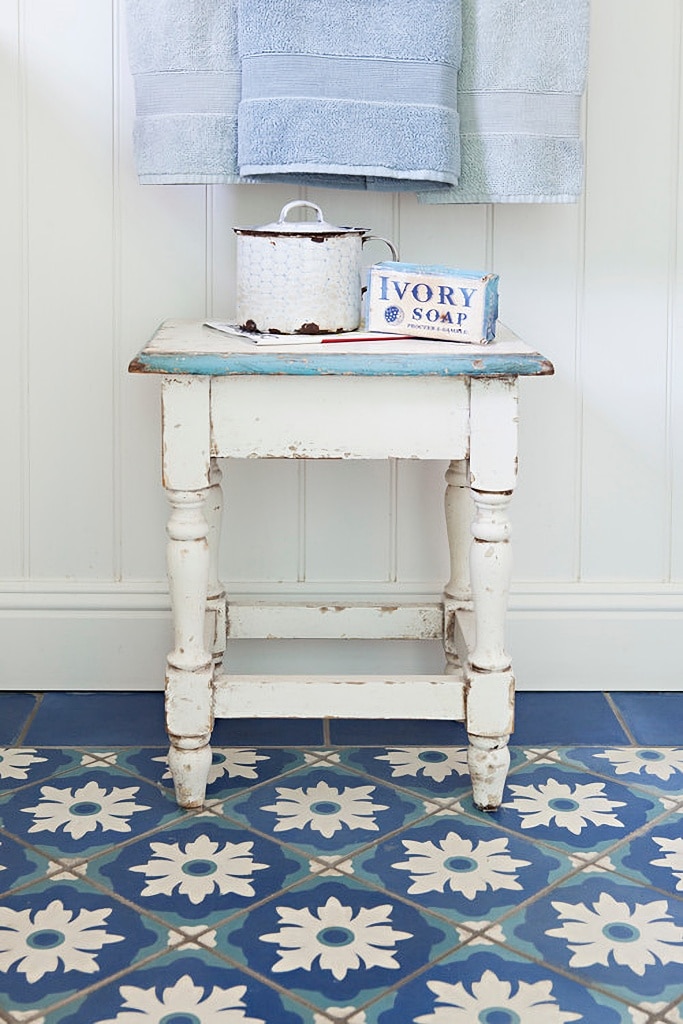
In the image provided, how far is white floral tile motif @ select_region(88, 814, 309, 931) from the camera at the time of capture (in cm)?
132

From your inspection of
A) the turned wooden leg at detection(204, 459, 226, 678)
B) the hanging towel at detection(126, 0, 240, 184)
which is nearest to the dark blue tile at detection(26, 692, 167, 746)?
the turned wooden leg at detection(204, 459, 226, 678)

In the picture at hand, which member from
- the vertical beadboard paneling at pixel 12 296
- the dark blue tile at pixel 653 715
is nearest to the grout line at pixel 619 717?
the dark blue tile at pixel 653 715

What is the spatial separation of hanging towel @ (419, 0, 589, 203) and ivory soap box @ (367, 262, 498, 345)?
0.74 ft

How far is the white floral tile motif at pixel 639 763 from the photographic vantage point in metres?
1.63

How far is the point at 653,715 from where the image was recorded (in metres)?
1.86

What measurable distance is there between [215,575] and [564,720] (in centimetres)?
53

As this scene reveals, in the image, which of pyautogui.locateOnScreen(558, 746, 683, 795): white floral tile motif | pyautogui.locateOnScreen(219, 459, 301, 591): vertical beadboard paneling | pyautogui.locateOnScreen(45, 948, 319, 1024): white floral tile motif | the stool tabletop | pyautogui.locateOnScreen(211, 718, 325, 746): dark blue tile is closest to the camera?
pyautogui.locateOnScreen(45, 948, 319, 1024): white floral tile motif

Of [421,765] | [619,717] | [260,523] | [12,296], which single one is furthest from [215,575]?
[619,717]

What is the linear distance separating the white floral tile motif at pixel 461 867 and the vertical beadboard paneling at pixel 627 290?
58 cm

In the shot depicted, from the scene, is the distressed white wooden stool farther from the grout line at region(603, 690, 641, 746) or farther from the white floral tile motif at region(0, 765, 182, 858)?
the grout line at region(603, 690, 641, 746)

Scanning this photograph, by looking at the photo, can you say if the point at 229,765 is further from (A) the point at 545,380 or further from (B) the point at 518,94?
(B) the point at 518,94

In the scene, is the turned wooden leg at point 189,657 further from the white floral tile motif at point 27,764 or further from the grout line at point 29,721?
the grout line at point 29,721

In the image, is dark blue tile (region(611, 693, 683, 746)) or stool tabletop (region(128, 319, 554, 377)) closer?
stool tabletop (region(128, 319, 554, 377))

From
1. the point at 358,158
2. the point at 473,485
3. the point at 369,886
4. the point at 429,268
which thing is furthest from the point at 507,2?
the point at 369,886
